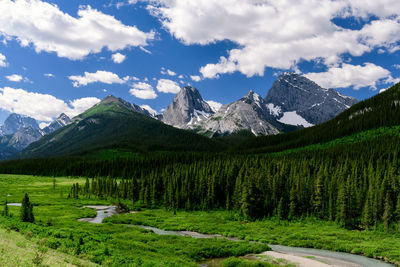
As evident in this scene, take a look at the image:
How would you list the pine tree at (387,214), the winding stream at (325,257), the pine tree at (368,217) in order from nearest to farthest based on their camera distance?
the winding stream at (325,257)
the pine tree at (387,214)
the pine tree at (368,217)

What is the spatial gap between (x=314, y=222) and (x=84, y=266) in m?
81.0

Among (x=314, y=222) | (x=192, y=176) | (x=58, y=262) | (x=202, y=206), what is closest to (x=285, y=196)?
(x=314, y=222)

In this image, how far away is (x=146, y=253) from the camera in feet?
141

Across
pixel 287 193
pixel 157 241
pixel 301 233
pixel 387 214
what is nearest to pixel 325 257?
pixel 301 233

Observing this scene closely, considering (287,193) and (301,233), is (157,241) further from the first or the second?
(287,193)

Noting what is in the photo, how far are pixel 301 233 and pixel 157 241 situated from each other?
38.7 m

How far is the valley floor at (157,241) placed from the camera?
31.3m

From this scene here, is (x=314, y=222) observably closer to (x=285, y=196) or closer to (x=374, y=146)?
(x=285, y=196)

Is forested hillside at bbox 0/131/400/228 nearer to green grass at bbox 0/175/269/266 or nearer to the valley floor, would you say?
the valley floor

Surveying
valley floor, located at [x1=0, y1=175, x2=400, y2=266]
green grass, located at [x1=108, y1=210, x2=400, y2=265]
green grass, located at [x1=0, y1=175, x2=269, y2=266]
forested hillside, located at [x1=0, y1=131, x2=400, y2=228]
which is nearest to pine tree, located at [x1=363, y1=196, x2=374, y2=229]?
forested hillside, located at [x1=0, y1=131, x2=400, y2=228]

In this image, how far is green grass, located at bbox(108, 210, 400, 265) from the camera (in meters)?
57.3

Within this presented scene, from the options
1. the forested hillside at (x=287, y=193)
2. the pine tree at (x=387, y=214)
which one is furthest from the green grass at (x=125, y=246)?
the pine tree at (x=387, y=214)

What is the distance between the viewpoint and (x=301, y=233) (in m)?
70.1

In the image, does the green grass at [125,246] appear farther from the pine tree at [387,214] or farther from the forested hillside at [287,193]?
the pine tree at [387,214]
